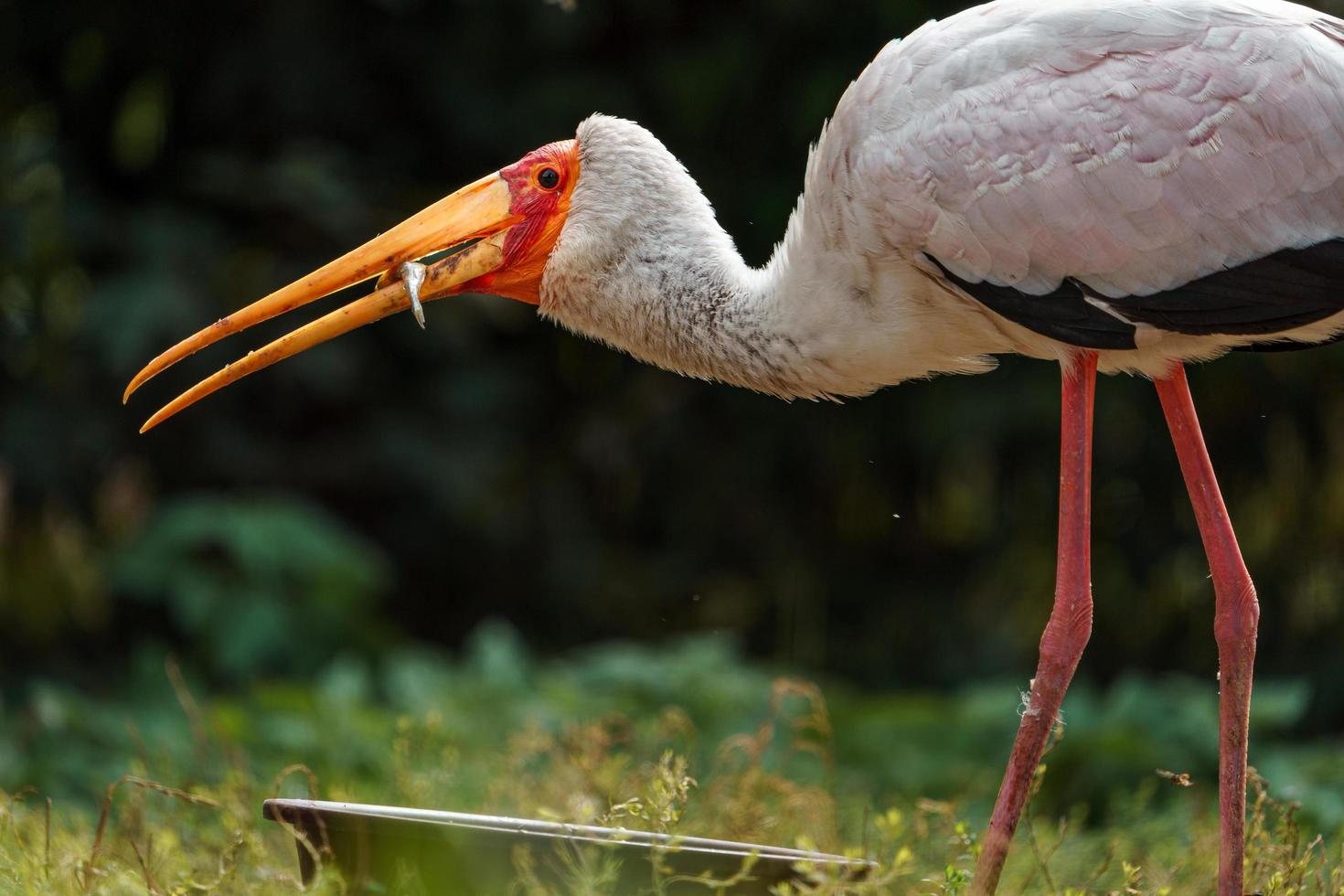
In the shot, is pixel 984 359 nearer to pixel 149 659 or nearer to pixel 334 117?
pixel 149 659

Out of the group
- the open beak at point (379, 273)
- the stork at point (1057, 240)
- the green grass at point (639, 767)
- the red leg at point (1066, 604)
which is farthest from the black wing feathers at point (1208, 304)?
the open beak at point (379, 273)

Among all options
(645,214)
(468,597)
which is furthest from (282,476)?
(645,214)

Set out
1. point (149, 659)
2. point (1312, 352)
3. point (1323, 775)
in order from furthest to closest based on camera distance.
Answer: point (1312, 352)
point (149, 659)
point (1323, 775)

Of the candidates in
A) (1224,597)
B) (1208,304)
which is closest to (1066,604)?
(1224,597)

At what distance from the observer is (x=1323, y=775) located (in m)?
4.60

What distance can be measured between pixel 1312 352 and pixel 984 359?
11.7 feet

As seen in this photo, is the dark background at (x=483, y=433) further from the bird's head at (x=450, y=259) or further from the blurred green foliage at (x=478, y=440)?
the bird's head at (x=450, y=259)

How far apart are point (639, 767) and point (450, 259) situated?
1.62 m

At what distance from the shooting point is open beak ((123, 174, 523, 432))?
3.63 meters

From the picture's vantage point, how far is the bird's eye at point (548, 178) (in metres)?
3.72

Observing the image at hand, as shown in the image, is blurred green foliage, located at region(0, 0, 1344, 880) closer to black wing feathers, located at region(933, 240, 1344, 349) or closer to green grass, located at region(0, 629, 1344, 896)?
green grass, located at region(0, 629, 1344, 896)

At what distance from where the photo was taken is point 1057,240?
10.4 ft

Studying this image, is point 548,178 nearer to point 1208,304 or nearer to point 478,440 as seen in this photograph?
point 1208,304

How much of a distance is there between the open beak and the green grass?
2.52 ft
